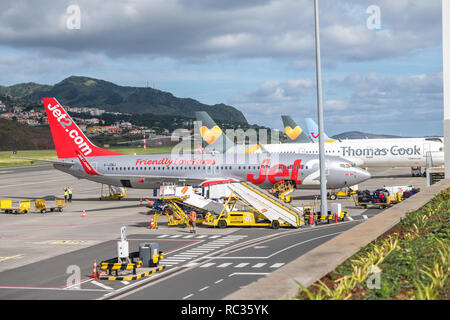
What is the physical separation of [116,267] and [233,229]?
15.3m

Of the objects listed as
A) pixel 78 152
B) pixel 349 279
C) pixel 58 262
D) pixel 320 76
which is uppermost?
pixel 320 76

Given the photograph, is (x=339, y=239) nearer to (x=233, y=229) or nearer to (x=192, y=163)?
(x=233, y=229)

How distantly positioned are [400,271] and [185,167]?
139 ft

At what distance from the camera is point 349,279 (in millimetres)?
13016

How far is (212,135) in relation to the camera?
93812 mm


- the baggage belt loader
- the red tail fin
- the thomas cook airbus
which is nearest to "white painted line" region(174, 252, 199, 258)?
the baggage belt loader

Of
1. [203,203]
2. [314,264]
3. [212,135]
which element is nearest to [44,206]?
[203,203]

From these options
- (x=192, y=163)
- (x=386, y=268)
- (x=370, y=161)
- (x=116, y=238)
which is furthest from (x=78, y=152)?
(x=386, y=268)

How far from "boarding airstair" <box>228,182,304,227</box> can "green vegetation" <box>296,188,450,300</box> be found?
59.5 feet

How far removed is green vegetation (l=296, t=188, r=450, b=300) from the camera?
38.7 ft

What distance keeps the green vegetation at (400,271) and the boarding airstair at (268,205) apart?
18.1 m

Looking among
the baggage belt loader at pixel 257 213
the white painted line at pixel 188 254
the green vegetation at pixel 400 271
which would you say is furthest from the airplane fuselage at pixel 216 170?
the green vegetation at pixel 400 271

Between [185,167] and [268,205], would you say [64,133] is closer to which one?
[185,167]

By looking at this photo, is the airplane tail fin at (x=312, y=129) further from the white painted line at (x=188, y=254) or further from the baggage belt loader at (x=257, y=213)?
the white painted line at (x=188, y=254)
